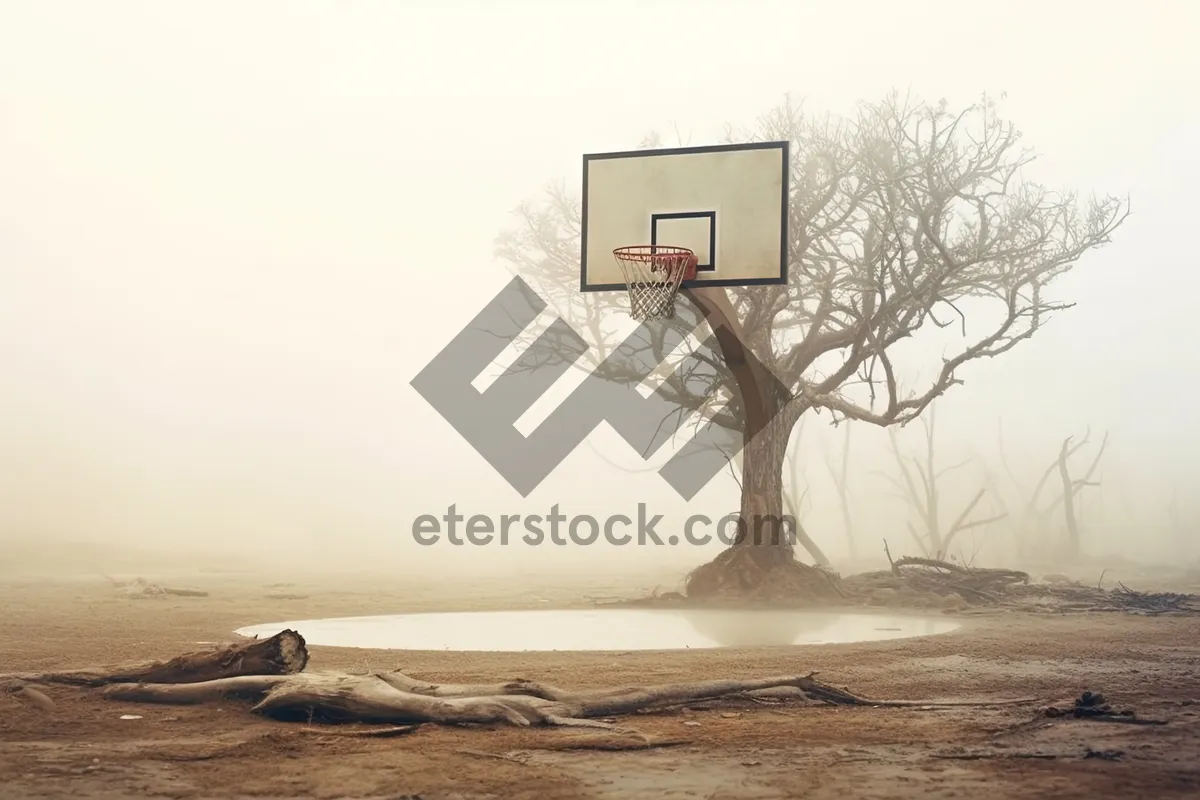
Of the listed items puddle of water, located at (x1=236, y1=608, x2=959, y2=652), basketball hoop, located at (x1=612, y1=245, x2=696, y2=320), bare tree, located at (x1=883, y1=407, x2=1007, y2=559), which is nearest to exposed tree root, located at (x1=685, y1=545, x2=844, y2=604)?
puddle of water, located at (x1=236, y1=608, x2=959, y2=652)

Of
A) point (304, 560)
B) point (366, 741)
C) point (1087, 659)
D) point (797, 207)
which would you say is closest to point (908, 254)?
point (797, 207)

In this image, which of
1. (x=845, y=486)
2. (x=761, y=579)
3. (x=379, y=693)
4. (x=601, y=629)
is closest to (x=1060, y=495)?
(x=845, y=486)

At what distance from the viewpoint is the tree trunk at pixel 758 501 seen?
14305mm

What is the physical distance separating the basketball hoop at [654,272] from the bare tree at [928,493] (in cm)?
1455

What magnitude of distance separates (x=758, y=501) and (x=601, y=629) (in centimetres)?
411

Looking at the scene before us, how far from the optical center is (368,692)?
19.9ft

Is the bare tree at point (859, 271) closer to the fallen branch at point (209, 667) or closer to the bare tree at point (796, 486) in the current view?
the bare tree at point (796, 486)

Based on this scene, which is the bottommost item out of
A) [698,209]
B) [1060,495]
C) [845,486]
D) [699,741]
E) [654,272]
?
[699,741]

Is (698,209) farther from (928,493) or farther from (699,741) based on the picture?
(928,493)

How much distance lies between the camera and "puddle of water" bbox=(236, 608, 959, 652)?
970 centimetres

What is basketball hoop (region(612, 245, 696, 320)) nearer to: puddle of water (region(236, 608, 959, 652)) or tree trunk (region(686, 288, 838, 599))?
puddle of water (region(236, 608, 959, 652))

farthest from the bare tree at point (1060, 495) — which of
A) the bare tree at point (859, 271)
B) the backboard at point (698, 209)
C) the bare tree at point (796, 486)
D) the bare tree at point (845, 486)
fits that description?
the backboard at point (698, 209)

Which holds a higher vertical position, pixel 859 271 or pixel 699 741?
pixel 859 271

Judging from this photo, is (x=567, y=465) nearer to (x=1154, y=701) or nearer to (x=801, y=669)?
(x=801, y=669)
